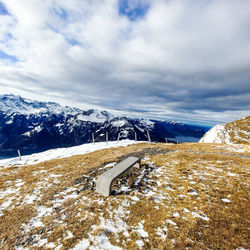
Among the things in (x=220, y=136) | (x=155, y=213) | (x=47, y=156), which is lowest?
(x=47, y=156)

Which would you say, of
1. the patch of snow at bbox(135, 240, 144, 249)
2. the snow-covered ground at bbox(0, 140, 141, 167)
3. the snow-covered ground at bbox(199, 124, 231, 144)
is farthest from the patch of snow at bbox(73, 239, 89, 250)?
the snow-covered ground at bbox(199, 124, 231, 144)

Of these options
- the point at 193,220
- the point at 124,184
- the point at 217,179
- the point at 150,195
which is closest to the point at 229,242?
the point at 193,220

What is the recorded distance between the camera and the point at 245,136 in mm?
32969

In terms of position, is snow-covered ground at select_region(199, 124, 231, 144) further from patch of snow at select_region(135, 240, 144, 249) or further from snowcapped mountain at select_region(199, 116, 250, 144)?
patch of snow at select_region(135, 240, 144, 249)

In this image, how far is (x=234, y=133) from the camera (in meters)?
35.8

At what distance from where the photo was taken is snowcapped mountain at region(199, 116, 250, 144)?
33.2m

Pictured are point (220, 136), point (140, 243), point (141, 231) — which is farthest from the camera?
point (220, 136)

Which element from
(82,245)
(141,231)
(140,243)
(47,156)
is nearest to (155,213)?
(141,231)

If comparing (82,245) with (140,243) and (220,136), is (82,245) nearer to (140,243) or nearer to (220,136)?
(140,243)

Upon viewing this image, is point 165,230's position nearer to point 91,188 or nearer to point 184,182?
point 184,182

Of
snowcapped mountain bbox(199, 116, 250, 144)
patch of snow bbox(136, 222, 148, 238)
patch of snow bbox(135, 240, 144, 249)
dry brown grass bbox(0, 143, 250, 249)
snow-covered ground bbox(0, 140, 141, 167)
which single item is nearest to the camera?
patch of snow bbox(135, 240, 144, 249)

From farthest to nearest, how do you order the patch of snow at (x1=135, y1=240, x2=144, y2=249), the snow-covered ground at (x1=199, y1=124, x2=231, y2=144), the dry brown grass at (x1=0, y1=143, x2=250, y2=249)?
the snow-covered ground at (x1=199, y1=124, x2=231, y2=144) → the dry brown grass at (x1=0, y1=143, x2=250, y2=249) → the patch of snow at (x1=135, y1=240, x2=144, y2=249)

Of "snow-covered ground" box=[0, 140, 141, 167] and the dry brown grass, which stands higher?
the dry brown grass

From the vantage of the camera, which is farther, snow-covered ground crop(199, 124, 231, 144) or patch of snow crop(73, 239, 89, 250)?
snow-covered ground crop(199, 124, 231, 144)
